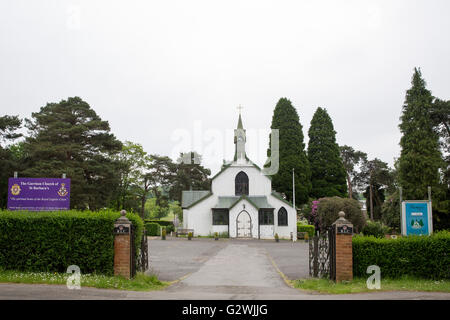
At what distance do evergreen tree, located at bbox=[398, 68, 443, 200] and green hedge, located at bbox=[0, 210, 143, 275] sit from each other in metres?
34.6

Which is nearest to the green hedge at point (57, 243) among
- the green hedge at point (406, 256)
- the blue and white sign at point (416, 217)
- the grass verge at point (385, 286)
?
the grass verge at point (385, 286)

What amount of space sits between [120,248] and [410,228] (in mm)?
10724

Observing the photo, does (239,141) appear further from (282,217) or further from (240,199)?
(282,217)

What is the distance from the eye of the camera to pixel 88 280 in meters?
9.91

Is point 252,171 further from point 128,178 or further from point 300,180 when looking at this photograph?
point 128,178

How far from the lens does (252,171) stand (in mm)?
42938

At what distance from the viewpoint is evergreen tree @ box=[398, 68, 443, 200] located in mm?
37219

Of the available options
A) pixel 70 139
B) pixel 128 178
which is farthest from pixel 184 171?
pixel 70 139

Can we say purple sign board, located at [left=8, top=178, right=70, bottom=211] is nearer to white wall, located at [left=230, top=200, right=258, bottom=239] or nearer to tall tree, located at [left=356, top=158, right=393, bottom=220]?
white wall, located at [left=230, top=200, right=258, bottom=239]

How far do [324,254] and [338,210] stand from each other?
23.2 m

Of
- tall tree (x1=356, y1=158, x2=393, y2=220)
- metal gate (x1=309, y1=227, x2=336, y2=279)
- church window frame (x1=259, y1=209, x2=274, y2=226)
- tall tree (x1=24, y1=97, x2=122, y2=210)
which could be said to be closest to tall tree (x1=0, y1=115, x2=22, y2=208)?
tall tree (x1=24, y1=97, x2=122, y2=210)

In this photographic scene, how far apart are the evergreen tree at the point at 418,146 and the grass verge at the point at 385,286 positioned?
29.9 metres

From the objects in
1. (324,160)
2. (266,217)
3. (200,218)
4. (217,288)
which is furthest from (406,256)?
(324,160)

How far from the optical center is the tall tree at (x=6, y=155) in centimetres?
3538
